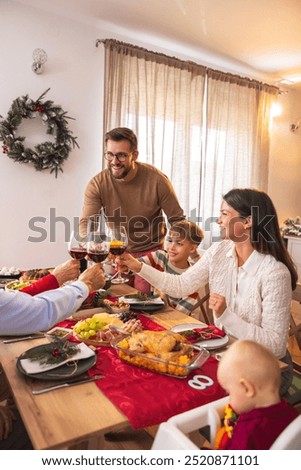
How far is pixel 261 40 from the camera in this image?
3.96 meters

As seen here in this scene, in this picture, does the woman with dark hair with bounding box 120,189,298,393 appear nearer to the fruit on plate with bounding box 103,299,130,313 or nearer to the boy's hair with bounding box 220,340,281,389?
the fruit on plate with bounding box 103,299,130,313

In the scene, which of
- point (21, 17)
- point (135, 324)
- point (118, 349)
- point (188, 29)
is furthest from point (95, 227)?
point (188, 29)

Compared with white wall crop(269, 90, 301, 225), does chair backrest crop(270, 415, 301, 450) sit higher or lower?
lower

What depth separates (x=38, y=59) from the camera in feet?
11.3

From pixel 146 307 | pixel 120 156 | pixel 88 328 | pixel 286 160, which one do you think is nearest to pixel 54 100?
pixel 120 156

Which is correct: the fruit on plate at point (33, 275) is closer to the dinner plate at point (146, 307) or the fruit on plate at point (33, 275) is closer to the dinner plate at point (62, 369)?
the dinner plate at point (146, 307)

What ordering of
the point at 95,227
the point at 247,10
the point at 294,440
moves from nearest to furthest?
the point at 294,440, the point at 95,227, the point at 247,10

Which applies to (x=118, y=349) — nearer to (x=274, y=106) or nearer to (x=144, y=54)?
(x=144, y=54)

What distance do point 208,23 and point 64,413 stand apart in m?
3.67

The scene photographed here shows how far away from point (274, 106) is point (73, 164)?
124 inches

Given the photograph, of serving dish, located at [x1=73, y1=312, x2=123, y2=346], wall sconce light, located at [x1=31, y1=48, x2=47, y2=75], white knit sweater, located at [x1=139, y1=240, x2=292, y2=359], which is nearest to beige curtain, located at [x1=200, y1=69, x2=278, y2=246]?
wall sconce light, located at [x1=31, y1=48, x2=47, y2=75]

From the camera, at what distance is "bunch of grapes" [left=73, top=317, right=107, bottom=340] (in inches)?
53.2

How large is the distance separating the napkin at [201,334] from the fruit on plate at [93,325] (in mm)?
254

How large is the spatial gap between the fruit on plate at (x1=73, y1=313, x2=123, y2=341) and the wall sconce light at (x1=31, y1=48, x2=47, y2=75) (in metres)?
2.79
